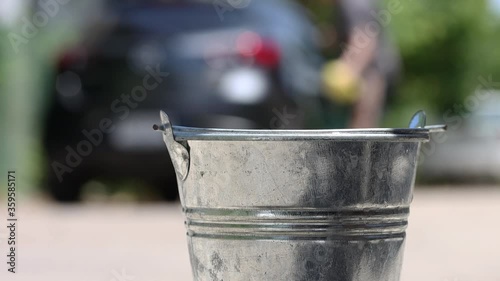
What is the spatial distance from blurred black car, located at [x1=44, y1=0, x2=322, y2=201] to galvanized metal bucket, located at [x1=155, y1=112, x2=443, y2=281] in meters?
4.00

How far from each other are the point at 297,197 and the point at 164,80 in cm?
436

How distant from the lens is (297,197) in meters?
2.85

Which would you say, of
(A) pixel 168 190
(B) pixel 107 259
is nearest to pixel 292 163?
(B) pixel 107 259

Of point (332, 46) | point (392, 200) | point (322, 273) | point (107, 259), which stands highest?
point (332, 46)

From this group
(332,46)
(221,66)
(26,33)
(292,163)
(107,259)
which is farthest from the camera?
(332,46)

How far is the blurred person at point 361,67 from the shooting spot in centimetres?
843

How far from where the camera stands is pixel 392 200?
2959mm

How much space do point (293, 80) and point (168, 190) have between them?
1.49m

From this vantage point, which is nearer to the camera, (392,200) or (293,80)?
(392,200)

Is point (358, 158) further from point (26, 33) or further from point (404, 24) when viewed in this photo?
point (404, 24)

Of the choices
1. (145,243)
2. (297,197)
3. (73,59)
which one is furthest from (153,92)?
(297,197)

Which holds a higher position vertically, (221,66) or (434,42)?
(434,42)

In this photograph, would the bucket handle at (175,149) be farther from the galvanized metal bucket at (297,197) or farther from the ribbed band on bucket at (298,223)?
the ribbed band on bucket at (298,223)

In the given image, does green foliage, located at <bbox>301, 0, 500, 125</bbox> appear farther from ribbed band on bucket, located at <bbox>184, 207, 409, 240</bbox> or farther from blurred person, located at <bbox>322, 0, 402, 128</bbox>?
ribbed band on bucket, located at <bbox>184, 207, 409, 240</bbox>
